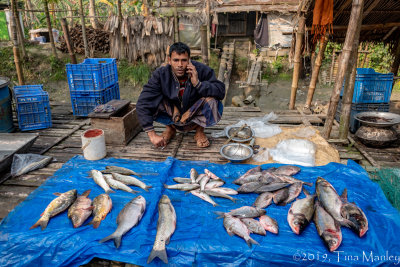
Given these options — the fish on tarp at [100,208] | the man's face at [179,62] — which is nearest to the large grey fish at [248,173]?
the fish on tarp at [100,208]

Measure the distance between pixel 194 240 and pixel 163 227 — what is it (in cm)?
30

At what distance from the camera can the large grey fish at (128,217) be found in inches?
92.4

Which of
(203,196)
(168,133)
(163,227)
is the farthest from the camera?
(168,133)

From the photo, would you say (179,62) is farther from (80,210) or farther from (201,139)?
(80,210)

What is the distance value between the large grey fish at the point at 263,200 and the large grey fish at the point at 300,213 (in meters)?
0.23

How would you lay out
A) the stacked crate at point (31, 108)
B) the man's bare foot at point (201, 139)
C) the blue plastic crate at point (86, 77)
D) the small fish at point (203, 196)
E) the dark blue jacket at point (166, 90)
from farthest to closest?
1. the blue plastic crate at point (86, 77)
2. the stacked crate at point (31, 108)
3. the man's bare foot at point (201, 139)
4. the dark blue jacket at point (166, 90)
5. the small fish at point (203, 196)

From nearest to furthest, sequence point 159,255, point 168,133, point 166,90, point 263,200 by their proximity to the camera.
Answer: point 159,255
point 263,200
point 166,90
point 168,133

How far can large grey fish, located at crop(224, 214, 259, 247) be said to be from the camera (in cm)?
230

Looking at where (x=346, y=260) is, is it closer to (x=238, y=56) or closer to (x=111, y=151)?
(x=111, y=151)

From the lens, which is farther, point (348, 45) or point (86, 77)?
point (86, 77)

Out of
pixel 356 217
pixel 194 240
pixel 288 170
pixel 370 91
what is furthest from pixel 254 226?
pixel 370 91

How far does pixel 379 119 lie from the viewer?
15.0 feet

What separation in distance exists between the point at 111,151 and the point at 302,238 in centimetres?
295

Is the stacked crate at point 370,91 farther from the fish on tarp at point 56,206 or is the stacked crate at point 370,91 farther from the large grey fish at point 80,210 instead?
the fish on tarp at point 56,206
